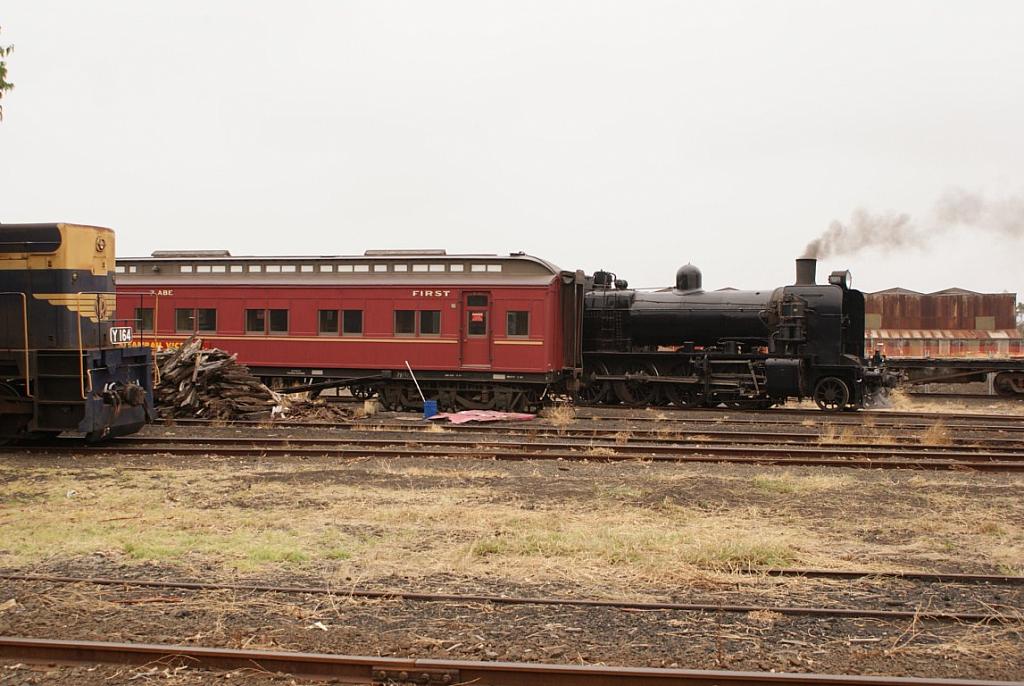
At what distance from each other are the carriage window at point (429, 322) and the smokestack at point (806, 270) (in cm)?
854

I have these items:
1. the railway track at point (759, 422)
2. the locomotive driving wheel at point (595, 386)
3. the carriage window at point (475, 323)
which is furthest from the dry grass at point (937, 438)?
the carriage window at point (475, 323)

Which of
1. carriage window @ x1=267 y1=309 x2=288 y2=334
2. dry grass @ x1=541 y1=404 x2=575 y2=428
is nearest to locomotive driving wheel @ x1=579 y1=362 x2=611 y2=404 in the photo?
dry grass @ x1=541 y1=404 x2=575 y2=428

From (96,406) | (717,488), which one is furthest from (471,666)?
(96,406)

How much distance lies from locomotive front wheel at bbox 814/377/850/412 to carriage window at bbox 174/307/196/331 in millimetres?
14868

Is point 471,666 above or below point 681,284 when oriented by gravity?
below

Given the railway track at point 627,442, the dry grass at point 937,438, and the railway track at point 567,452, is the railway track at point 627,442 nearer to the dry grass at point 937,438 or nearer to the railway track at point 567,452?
the railway track at point 567,452

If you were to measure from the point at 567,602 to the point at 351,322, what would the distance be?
14.6m

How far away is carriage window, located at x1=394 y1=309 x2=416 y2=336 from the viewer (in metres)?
19.4

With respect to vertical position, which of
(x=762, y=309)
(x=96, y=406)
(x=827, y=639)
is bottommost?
(x=827, y=639)

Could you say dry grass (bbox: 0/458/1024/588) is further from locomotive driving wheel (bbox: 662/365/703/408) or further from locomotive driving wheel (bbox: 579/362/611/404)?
locomotive driving wheel (bbox: 579/362/611/404)

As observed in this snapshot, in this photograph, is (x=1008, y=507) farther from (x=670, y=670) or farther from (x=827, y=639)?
(x=670, y=670)

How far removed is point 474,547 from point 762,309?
1480cm

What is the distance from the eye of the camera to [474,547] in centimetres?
736

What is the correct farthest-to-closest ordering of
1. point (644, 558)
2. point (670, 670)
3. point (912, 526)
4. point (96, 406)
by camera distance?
point (96, 406) → point (912, 526) → point (644, 558) → point (670, 670)
